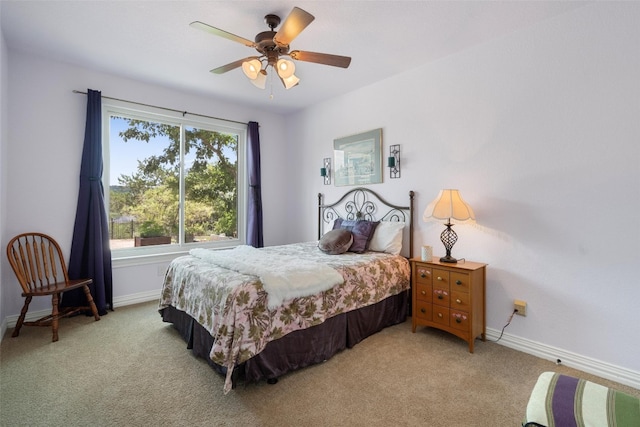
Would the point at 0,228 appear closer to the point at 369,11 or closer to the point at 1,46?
the point at 1,46

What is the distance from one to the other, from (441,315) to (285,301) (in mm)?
1477

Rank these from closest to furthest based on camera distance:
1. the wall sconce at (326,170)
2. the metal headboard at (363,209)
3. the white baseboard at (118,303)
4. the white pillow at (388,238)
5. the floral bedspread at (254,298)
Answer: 1. the floral bedspread at (254,298)
2. the white baseboard at (118,303)
3. the white pillow at (388,238)
4. the metal headboard at (363,209)
5. the wall sconce at (326,170)

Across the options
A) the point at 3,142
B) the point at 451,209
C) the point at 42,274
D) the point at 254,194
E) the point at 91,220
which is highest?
the point at 3,142

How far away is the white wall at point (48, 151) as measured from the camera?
9.96 ft

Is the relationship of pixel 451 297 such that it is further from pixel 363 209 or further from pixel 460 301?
pixel 363 209

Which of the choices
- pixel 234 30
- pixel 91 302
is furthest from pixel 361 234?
pixel 91 302

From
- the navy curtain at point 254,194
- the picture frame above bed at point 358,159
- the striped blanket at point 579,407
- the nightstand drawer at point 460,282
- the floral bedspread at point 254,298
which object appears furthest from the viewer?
the navy curtain at point 254,194

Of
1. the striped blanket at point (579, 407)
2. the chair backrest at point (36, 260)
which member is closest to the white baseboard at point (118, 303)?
the chair backrest at point (36, 260)

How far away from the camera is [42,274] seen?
3.12m

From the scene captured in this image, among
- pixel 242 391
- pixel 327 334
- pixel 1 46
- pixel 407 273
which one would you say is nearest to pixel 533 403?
pixel 327 334

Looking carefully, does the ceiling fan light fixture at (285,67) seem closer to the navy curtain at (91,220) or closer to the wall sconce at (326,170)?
the wall sconce at (326,170)

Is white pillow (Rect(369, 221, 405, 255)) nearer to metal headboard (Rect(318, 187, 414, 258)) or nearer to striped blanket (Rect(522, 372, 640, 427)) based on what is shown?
metal headboard (Rect(318, 187, 414, 258))

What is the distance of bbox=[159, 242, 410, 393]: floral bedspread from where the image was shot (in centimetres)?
194

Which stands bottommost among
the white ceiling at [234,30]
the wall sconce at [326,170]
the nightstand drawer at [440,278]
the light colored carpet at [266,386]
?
the light colored carpet at [266,386]
